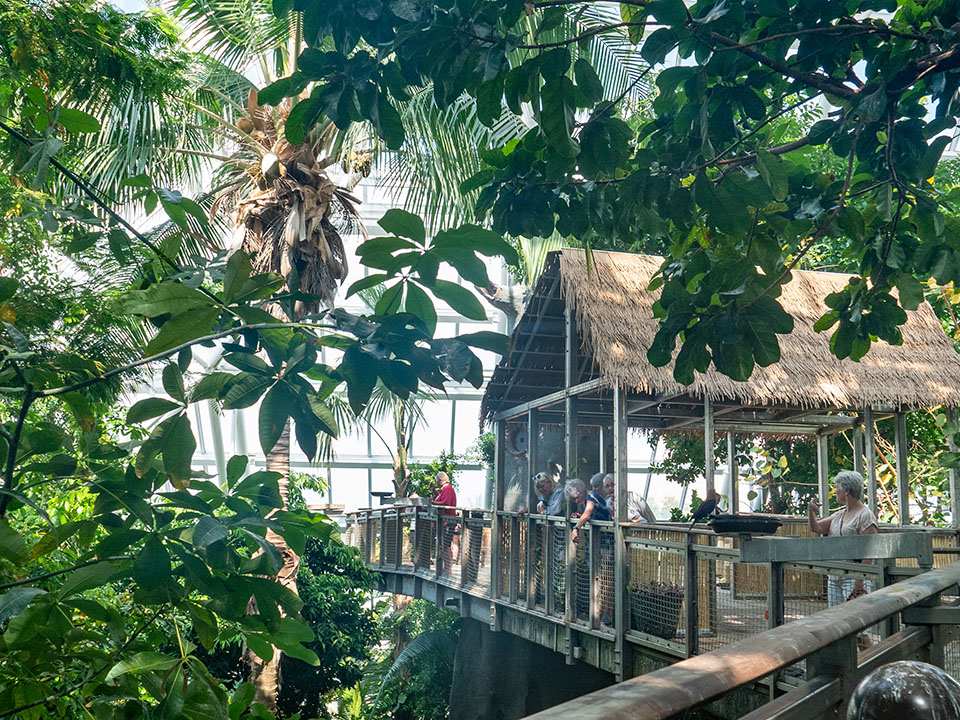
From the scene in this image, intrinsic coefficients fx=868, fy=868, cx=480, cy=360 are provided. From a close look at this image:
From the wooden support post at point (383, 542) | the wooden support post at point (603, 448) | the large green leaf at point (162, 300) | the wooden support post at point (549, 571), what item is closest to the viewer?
the large green leaf at point (162, 300)

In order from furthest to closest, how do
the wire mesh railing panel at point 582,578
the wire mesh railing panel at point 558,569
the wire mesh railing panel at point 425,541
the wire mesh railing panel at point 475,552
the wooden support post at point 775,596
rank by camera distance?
the wire mesh railing panel at point 425,541 < the wire mesh railing panel at point 475,552 < the wire mesh railing panel at point 558,569 < the wire mesh railing panel at point 582,578 < the wooden support post at point 775,596

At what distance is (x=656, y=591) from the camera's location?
21.9ft

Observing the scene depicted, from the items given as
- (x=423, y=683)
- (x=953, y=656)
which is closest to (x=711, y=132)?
(x=953, y=656)

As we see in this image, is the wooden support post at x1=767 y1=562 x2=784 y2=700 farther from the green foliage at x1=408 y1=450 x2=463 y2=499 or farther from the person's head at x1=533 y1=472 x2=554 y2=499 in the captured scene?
the green foliage at x1=408 y1=450 x2=463 y2=499

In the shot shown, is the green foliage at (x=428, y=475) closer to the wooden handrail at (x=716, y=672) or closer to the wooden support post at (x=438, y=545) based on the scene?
the wooden support post at (x=438, y=545)

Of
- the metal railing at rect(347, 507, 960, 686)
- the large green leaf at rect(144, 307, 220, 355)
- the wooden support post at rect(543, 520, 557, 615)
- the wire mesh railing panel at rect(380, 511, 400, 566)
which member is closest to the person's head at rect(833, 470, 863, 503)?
the metal railing at rect(347, 507, 960, 686)

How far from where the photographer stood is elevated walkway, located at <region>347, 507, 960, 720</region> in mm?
1529

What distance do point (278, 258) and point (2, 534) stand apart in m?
8.07

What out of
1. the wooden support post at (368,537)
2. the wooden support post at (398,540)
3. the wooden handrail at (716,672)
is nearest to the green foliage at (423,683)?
the wooden support post at (398,540)

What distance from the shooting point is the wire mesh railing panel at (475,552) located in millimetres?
10672

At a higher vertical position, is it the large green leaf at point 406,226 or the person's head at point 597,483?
the large green leaf at point 406,226

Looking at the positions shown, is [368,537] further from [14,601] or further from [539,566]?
[14,601]

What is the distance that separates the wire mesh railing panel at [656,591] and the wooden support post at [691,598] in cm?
14

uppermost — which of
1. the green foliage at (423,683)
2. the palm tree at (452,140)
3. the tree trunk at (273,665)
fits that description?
the palm tree at (452,140)
